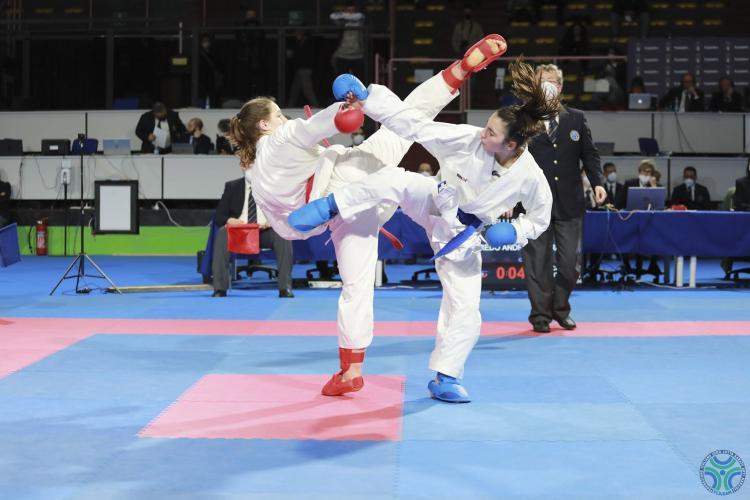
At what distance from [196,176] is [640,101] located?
294 inches

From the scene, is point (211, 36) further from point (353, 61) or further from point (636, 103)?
point (636, 103)

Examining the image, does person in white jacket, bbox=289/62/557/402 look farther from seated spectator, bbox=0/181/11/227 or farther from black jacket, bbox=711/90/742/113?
black jacket, bbox=711/90/742/113

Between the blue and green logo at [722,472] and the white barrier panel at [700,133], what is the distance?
12.9 meters

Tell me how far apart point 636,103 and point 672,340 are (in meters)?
9.71

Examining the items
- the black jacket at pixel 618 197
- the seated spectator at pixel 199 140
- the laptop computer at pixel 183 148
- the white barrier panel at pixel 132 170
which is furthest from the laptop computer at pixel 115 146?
the black jacket at pixel 618 197

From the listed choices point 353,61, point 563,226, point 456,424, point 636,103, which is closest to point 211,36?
point 353,61

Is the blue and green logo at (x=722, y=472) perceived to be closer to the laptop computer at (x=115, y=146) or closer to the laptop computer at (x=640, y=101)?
the laptop computer at (x=640, y=101)

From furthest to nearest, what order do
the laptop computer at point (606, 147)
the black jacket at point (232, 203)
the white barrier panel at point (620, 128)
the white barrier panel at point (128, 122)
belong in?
1. the white barrier panel at point (128, 122)
2. the white barrier panel at point (620, 128)
3. the laptop computer at point (606, 147)
4. the black jacket at point (232, 203)

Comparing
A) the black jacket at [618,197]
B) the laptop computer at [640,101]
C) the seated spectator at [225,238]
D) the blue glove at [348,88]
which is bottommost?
the seated spectator at [225,238]

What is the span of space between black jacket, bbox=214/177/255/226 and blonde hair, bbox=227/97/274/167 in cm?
534

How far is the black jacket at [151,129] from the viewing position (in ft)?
53.7

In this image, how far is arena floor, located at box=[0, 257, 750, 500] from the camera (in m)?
3.94

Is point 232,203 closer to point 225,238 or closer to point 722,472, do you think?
point 225,238

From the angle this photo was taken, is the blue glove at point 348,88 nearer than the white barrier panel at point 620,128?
Yes
